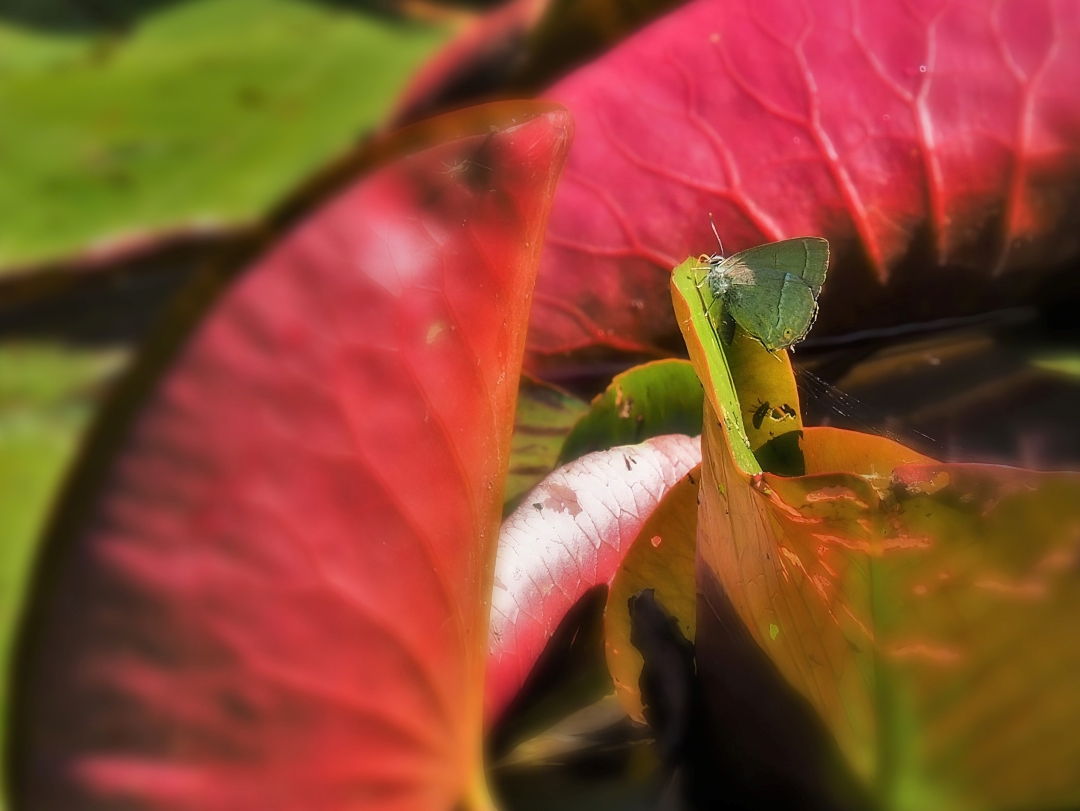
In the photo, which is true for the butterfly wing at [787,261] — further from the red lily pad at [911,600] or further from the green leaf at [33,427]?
the green leaf at [33,427]

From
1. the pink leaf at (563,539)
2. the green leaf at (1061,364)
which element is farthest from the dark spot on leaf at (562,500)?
the green leaf at (1061,364)

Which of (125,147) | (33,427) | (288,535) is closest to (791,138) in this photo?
(288,535)

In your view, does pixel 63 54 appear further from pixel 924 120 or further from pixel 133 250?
pixel 924 120

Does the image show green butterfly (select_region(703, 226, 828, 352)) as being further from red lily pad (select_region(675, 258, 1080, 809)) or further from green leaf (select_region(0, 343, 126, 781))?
green leaf (select_region(0, 343, 126, 781))

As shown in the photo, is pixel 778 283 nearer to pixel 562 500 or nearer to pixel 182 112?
pixel 562 500

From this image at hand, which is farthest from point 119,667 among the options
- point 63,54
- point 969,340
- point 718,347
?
point 63,54

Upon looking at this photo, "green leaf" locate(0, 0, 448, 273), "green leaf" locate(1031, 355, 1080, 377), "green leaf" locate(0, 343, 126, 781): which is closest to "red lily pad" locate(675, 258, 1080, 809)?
"green leaf" locate(1031, 355, 1080, 377)
